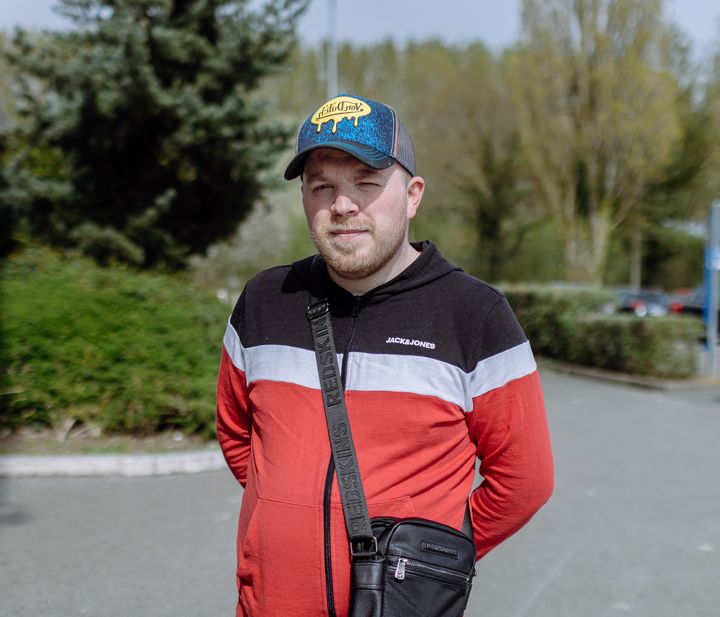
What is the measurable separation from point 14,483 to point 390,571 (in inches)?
222

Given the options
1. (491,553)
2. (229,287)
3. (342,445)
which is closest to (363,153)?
(342,445)

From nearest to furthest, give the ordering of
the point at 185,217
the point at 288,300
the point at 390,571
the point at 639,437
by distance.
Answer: the point at 390,571 → the point at 288,300 → the point at 639,437 → the point at 185,217

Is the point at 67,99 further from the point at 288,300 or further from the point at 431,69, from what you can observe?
the point at 431,69

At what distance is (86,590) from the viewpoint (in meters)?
4.30

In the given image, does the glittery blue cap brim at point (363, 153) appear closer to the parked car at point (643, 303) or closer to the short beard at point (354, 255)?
the short beard at point (354, 255)

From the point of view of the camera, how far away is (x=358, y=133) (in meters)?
1.84

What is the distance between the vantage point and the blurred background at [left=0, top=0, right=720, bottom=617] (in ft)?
16.0

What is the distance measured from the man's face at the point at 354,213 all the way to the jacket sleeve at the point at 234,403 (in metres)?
0.40

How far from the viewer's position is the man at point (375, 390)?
1.80 meters

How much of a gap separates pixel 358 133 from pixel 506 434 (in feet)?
2.63

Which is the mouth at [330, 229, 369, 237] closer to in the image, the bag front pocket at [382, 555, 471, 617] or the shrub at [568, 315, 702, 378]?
the bag front pocket at [382, 555, 471, 617]

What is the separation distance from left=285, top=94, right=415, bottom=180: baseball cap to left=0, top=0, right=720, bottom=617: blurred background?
3002 millimetres

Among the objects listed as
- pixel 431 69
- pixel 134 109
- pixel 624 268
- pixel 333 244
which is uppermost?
pixel 431 69

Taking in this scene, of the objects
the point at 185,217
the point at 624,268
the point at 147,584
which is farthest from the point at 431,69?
the point at 147,584
